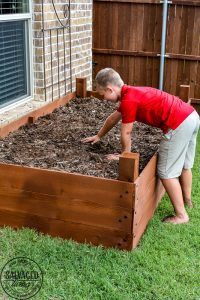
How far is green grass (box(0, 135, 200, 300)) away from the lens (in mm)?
2885

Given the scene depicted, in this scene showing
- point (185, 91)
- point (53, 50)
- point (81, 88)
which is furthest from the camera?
point (81, 88)

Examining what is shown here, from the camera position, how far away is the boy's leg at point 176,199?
3799 millimetres

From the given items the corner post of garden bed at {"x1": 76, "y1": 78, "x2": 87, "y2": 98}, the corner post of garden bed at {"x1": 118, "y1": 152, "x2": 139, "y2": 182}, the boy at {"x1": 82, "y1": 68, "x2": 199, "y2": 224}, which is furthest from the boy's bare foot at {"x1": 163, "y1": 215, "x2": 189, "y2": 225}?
the corner post of garden bed at {"x1": 76, "y1": 78, "x2": 87, "y2": 98}

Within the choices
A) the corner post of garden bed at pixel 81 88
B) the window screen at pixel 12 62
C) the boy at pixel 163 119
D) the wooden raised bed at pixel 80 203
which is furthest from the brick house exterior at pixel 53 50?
the boy at pixel 163 119

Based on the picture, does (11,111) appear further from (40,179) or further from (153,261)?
(153,261)

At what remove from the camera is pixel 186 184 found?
4.20 m

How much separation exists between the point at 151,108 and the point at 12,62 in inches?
87.1

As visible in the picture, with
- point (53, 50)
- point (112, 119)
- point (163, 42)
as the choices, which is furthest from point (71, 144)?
point (163, 42)

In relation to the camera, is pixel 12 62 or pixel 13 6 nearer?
pixel 13 6

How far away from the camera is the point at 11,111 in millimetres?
5102

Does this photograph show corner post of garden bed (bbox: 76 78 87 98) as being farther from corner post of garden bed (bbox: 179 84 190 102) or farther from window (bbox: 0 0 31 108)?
corner post of garden bed (bbox: 179 84 190 102)

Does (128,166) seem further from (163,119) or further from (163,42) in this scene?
(163,42)

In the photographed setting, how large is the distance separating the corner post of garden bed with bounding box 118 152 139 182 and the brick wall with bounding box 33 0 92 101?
281 centimetres

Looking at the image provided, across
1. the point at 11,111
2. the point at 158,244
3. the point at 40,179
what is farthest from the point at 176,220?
the point at 11,111
